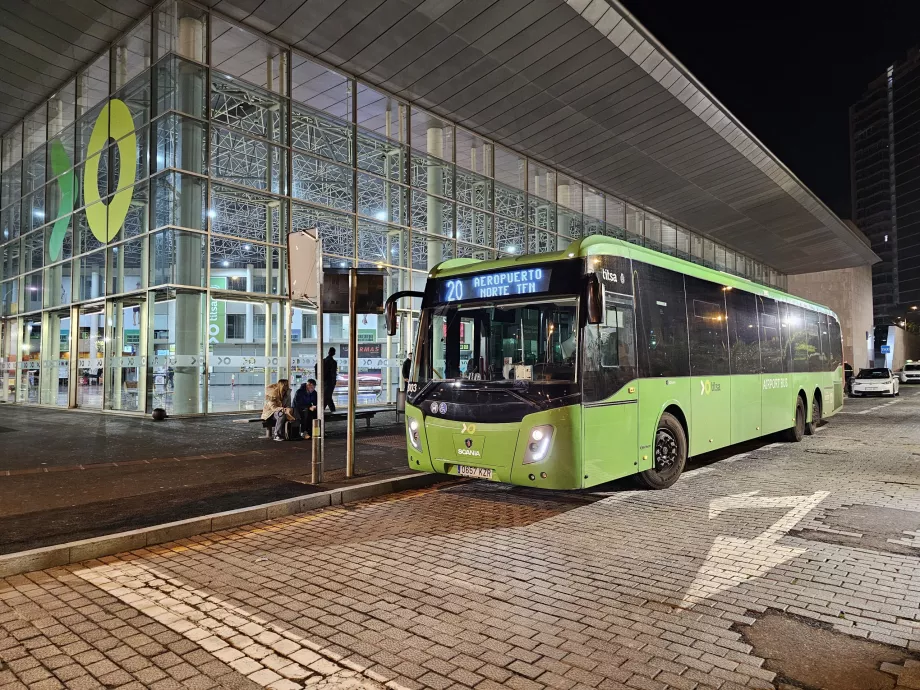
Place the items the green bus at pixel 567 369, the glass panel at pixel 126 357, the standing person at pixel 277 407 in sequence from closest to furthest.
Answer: the green bus at pixel 567 369 → the standing person at pixel 277 407 → the glass panel at pixel 126 357

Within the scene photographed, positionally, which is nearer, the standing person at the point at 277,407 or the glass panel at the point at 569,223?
the standing person at the point at 277,407

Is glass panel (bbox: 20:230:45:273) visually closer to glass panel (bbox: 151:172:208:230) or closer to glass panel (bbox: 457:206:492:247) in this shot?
glass panel (bbox: 151:172:208:230)

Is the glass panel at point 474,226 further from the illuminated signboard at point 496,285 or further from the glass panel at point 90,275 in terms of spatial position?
the illuminated signboard at point 496,285

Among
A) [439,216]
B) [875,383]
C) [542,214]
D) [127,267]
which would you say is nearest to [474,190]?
[439,216]

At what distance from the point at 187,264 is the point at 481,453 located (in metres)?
12.7

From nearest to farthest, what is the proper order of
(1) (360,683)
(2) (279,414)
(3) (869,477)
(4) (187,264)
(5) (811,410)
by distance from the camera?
1. (1) (360,683)
2. (3) (869,477)
3. (2) (279,414)
4. (5) (811,410)
5. (4) (187,264)

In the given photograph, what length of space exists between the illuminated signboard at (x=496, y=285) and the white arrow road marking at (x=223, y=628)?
4.62 m

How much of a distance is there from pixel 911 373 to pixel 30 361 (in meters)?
53.5

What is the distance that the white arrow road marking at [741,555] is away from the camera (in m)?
4.78

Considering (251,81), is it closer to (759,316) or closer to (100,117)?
(100,117)

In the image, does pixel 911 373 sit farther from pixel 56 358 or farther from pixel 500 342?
pixel 56 358

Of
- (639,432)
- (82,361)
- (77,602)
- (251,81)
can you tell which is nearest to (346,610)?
(77,602)

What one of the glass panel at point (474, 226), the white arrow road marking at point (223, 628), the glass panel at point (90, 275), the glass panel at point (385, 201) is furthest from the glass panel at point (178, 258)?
the white arrow road marking at point (223, 628)

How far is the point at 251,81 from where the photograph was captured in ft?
59.0
